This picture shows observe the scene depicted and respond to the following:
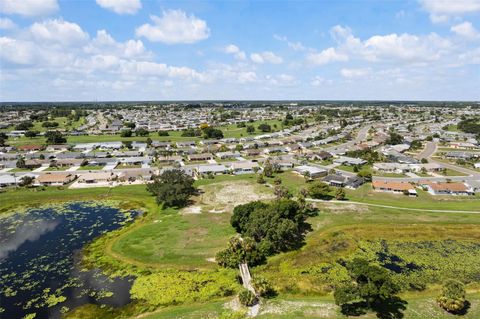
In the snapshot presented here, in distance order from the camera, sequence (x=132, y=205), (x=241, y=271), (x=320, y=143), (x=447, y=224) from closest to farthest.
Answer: (x=241, y=271)
(x=447, y=224)
(x=132, y=205)
(x=320, y=143)

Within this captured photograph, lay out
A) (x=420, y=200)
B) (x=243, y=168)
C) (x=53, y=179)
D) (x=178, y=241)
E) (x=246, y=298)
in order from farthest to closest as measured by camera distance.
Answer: (x=243, y=168) → (x=53, y=179) → (x=420, y=200) → (x=178, y=241) → (x=246, y=298)

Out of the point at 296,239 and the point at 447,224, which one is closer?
the point at 296,239

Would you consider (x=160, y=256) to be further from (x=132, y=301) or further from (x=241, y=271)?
(x=241, y=271)

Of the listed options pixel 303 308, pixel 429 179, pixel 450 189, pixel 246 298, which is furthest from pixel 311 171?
pixel 246 298

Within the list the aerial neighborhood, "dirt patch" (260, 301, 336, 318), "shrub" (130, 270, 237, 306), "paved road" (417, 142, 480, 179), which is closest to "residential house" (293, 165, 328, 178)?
the aerial neighborhood

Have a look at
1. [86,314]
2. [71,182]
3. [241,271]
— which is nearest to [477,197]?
[241,271]

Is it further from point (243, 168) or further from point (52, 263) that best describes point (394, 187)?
point (52, 263)

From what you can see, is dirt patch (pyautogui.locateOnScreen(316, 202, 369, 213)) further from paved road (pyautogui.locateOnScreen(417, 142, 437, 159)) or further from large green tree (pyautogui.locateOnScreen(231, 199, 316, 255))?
paved road (pyautogui.locateOnScreen(417, 142, 437, 159))

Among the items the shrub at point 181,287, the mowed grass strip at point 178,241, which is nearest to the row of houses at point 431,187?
the mowed grass strip at point 178,241
